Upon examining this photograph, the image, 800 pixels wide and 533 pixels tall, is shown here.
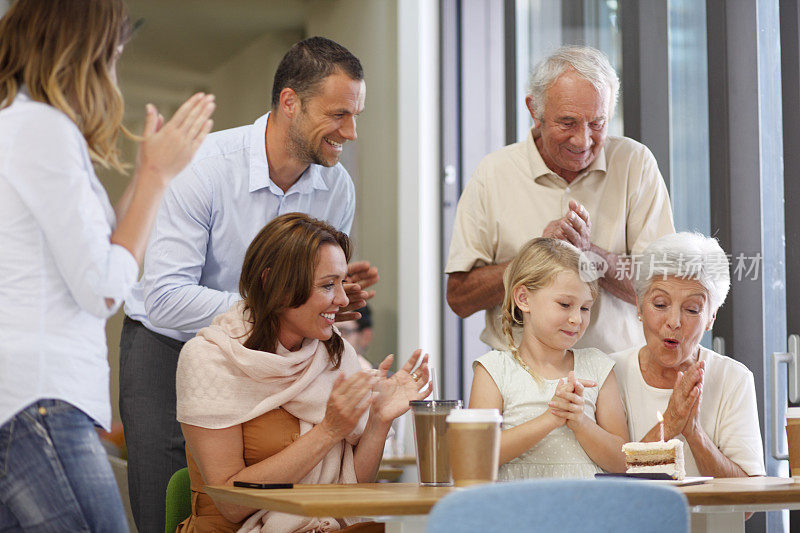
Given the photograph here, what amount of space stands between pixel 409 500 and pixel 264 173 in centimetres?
131

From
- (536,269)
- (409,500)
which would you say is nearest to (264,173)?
(536,269)

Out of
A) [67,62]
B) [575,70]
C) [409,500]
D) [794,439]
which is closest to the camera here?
[409,500]

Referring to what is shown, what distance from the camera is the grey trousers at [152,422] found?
2.42 m

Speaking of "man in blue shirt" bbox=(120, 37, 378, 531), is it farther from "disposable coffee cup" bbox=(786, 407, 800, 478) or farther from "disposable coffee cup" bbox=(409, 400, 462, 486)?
"disposable coffee cup" bbox=(786, 407, 800, 478)

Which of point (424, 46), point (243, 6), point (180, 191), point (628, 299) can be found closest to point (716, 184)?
point (628, 299)

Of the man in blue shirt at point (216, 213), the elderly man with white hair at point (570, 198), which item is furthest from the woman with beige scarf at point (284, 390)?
the elderly man with white hair at point (570, 198)

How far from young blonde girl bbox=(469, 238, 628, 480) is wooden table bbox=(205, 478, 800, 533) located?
27 centimetres

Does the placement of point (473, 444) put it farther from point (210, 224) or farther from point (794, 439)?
point (210, 224)

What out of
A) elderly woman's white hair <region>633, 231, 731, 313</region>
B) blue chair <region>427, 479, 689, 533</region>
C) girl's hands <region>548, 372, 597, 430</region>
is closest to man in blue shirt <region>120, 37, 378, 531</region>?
elderly woman's white hair <region>633, 231, 731, 313</region>

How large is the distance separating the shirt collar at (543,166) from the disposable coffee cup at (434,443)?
1037mm

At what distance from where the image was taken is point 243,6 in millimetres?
4270

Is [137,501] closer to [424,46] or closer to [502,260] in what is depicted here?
[502,260]

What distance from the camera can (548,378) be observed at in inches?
80.1

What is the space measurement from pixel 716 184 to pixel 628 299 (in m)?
0.58
